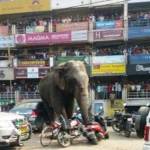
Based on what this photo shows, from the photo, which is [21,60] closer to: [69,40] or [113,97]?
[69,40]

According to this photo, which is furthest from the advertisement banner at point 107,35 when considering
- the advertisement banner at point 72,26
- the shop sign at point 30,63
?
the shop sign at point 30,63

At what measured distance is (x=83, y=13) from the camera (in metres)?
43.7

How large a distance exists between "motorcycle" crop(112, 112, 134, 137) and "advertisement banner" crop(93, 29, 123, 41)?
68.8 feet

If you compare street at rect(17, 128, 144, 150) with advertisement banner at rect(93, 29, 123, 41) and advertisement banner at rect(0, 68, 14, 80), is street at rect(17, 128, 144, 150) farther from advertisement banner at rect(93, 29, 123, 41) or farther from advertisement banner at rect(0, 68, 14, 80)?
advertisement banner at rect(0, 68, 14, 80)

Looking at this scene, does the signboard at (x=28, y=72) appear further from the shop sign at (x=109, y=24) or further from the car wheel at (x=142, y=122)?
the car wheel at (x=142, y=122)

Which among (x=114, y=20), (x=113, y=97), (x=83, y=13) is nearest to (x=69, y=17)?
(x=83, y=13)

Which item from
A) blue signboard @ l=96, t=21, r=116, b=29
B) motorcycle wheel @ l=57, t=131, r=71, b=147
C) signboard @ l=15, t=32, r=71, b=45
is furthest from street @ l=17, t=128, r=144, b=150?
signboard @ l=15, t=32, r=71, b=45

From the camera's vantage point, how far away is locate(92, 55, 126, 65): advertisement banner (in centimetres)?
3959

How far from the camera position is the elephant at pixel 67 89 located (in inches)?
611

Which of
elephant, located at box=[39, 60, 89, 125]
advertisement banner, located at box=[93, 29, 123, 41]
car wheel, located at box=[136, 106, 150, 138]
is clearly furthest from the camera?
advertisement banner, located at box=[93, 29, 123, 41]

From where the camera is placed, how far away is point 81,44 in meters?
42.7

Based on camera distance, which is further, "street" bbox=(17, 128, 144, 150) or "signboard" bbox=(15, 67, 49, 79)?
"signboard" bbox=(15, 67, 49, 79)

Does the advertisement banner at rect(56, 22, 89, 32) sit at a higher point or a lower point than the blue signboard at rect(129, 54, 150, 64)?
higher

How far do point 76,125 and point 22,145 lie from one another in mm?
1492
